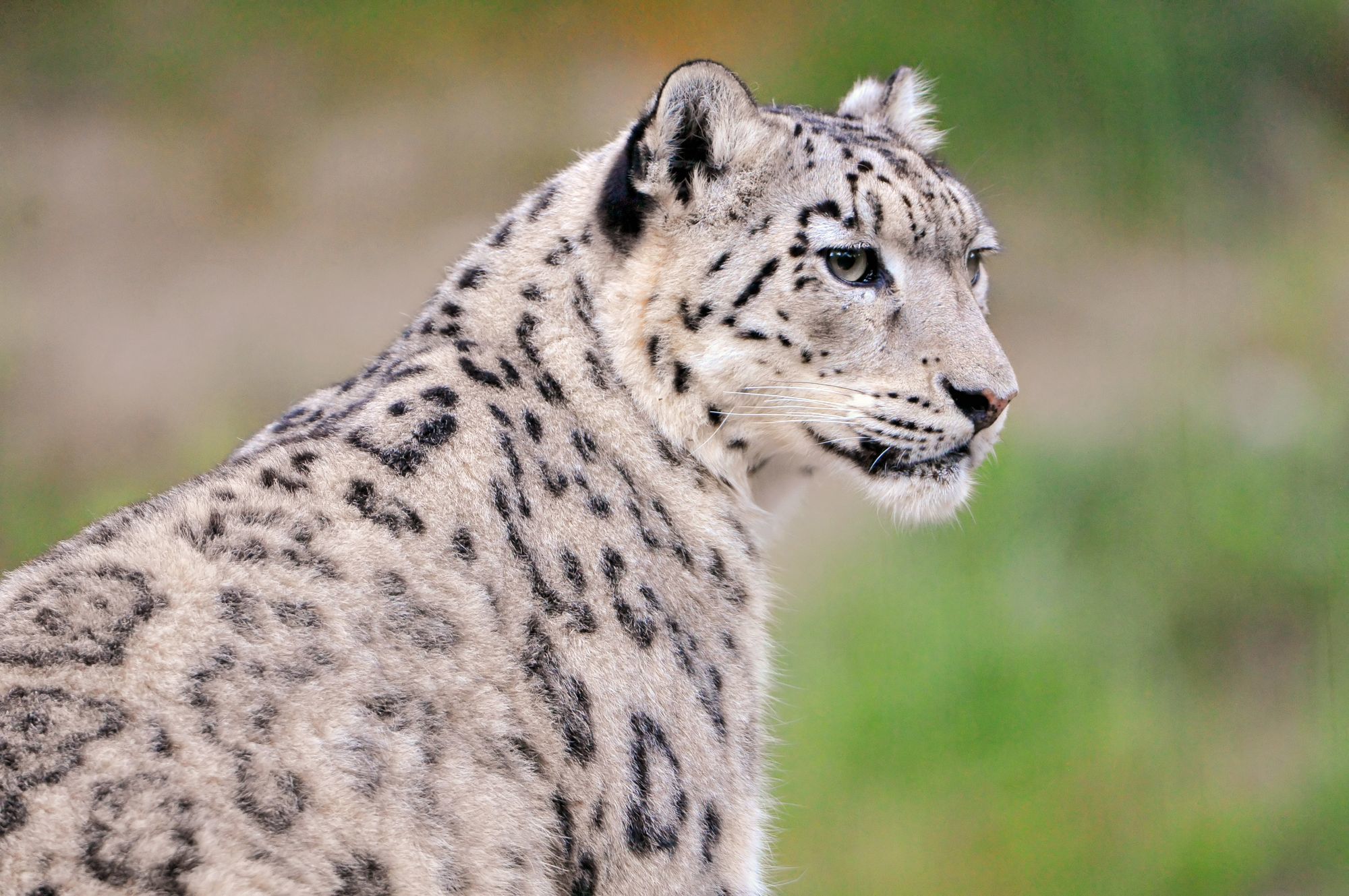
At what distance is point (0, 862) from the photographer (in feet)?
7.11

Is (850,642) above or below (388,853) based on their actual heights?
above

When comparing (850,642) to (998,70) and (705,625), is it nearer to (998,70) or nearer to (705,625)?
(705,625)

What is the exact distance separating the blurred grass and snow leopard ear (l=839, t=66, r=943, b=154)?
347 cm

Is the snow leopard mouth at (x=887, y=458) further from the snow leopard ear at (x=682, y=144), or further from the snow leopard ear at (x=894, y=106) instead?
the snow leopard ear at (x=894, y=106)

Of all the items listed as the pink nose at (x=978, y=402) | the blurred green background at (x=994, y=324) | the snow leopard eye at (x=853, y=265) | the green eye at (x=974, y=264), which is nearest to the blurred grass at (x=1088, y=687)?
the blurred green background at (x=994, y=324)

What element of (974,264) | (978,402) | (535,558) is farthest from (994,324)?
(535,558)

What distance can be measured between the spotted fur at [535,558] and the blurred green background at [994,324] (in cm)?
359

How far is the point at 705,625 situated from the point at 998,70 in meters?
8.48

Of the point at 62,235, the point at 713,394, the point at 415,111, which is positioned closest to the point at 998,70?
the point at 415,111

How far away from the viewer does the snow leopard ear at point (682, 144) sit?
3.35m

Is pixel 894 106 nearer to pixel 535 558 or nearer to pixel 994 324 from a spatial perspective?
pixel 535 558

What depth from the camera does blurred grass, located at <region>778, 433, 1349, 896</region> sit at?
6.75 metres

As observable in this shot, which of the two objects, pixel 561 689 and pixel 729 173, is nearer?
pixel 561 689

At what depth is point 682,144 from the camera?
11.3ft
